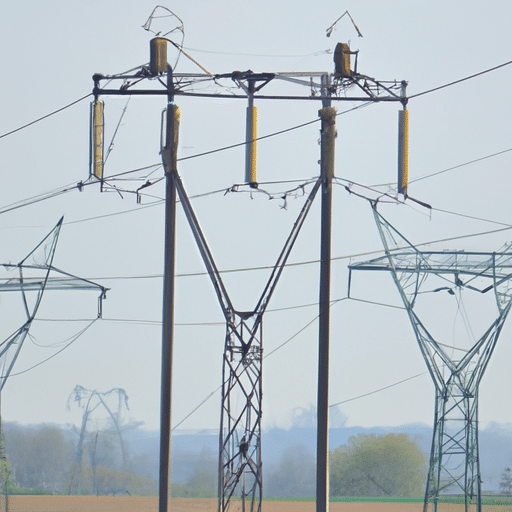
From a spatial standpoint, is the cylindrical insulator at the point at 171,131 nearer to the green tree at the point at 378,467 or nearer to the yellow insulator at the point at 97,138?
the yellow insulator at the point at 97,138

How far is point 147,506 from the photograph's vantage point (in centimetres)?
7169

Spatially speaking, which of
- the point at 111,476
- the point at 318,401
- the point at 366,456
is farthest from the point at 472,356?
the point at 111,476

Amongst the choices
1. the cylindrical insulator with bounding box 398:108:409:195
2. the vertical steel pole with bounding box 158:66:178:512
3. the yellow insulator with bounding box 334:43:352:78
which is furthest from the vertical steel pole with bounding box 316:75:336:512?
the vertical steel pole with bounding box 158:66:178:512

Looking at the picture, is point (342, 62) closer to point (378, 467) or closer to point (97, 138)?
point (97, 138)

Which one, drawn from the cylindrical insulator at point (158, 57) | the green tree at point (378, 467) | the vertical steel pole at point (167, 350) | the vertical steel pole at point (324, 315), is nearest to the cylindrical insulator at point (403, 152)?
the vertical steel pole at point (324, 315)

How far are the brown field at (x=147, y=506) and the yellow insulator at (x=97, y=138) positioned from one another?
4022cm

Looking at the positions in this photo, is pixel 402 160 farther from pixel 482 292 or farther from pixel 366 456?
pixel 366 456

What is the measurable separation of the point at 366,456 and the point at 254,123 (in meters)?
74.1

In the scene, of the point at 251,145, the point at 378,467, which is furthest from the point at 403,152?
the point at 378,467

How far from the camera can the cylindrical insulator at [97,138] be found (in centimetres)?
2788

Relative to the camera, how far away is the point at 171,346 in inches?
1009

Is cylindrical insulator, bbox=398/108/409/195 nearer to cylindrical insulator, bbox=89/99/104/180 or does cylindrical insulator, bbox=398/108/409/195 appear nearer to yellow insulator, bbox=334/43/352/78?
yellow insulator, bbox=334/43/352/78

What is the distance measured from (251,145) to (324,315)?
4562mm

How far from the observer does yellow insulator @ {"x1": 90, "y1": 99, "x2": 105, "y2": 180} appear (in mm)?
27875
